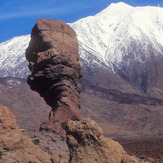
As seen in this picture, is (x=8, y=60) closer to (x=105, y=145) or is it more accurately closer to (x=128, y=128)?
(x=128, y=128)

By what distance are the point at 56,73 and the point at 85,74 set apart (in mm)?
69869

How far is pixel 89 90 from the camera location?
66.9 metres

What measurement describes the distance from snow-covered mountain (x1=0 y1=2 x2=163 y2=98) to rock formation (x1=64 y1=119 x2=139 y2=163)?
70.8 m

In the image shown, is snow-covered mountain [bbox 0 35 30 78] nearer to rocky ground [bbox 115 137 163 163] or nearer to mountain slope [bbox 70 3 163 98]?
mountain slope [bbox 70 3 163 98]

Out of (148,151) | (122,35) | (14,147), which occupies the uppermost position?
(122,35)

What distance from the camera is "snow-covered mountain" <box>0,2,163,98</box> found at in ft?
280

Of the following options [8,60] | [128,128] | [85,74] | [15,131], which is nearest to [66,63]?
[15,131]

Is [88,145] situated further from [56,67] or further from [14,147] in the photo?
[56,67]

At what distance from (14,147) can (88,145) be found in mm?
1483

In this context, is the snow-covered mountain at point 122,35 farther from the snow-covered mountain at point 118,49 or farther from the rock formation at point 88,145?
the rock formation at point 88,145

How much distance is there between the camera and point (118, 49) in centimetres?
9681

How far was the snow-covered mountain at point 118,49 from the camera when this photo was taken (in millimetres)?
85438

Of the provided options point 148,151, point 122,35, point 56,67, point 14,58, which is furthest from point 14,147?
point 122,35

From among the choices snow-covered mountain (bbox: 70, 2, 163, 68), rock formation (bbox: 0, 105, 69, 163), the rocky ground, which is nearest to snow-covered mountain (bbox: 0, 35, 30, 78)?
snow-covered mountain (bbox: 70, 2, 163, 68)
